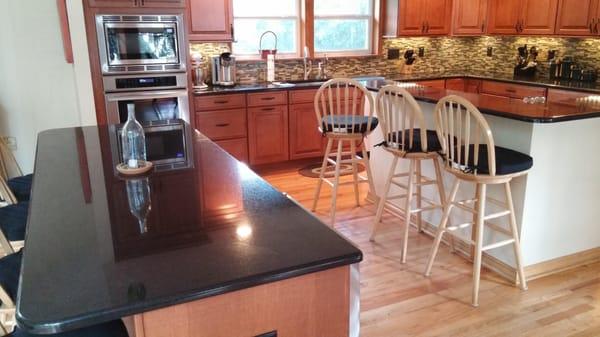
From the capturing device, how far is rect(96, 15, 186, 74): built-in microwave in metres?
3.88

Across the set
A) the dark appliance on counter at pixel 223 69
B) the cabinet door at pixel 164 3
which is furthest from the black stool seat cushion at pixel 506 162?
the dark appliance on counter at pixel 223 69

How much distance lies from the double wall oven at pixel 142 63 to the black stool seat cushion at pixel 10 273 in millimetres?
2243

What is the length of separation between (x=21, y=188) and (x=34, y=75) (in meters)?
1.90

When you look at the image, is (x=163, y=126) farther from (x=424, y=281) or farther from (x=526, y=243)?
(x=526, y=243)

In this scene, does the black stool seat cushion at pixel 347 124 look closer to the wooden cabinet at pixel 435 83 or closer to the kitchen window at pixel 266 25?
the kitchen window at pixel 266 25

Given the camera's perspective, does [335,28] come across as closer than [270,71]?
No

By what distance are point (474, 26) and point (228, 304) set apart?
5.62m

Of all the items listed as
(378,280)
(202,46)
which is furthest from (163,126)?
(202,46)

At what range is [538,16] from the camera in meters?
5.18

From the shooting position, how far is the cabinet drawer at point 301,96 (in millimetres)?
4754

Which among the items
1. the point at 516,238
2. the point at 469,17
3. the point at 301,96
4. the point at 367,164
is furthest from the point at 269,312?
the point at 469,17

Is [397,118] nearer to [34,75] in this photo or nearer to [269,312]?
[269,312]

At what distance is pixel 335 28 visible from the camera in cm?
546

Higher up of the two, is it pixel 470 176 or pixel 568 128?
pixel 568 128
